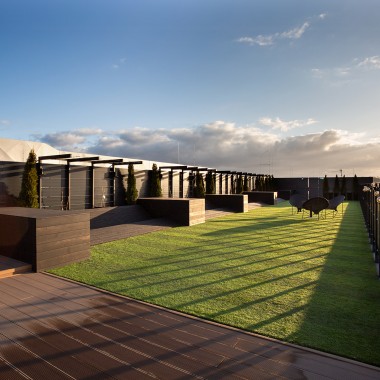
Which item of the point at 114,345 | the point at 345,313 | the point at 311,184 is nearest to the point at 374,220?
the point at 345,313

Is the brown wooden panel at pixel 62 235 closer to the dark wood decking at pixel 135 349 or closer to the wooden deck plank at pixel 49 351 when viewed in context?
the dark wood decking at pixel 135 349

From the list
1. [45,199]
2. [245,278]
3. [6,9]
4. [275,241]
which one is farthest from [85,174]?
[245,278]

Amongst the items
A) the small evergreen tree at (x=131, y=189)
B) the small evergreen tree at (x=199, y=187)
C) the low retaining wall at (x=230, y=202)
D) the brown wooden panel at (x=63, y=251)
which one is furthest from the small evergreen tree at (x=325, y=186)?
the brown wooden panel at (x=63, y=251)

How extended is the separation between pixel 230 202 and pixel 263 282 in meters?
13.4

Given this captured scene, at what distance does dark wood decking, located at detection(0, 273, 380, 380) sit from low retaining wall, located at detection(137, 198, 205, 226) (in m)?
7.82

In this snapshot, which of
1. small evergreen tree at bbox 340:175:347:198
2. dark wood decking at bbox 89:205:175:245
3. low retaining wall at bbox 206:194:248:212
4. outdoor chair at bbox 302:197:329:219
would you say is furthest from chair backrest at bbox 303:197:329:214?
small evergreen tree at bbox 340:175:347:198

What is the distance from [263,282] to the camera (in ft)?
14.5

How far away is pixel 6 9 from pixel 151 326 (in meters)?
9.11

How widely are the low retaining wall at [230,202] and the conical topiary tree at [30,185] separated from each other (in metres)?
11.0

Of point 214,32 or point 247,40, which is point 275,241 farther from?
point 214,32

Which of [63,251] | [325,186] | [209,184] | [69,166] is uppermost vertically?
[69,166]

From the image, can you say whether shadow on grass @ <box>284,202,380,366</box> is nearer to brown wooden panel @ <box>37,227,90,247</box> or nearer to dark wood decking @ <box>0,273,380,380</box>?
dark wood decking @ <box>0,273,380,380</box>

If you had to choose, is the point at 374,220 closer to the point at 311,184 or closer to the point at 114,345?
the point at 114,345

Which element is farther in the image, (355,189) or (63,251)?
(355,189)
